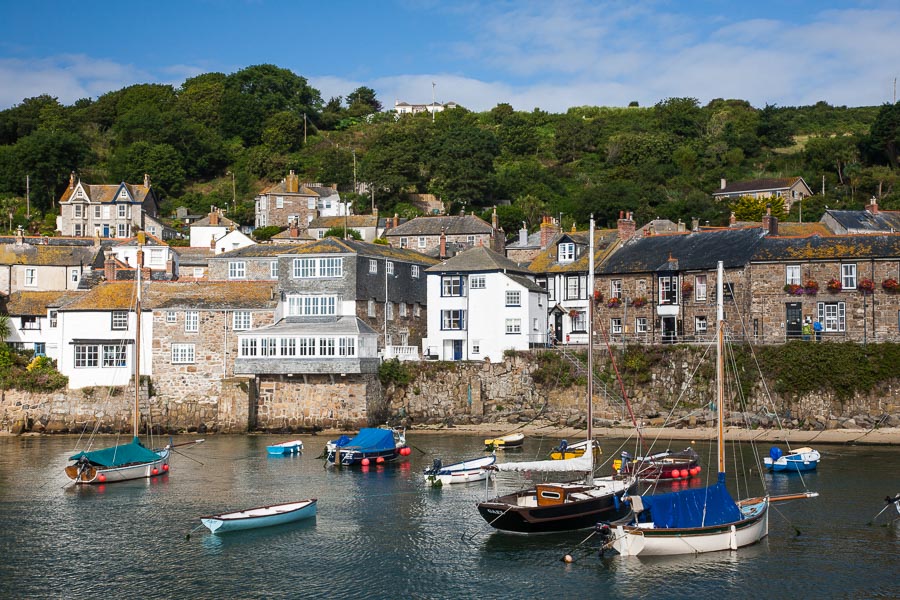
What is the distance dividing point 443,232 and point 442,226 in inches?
146

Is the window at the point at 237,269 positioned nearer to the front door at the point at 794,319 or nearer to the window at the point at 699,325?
the window at the point at 699,325

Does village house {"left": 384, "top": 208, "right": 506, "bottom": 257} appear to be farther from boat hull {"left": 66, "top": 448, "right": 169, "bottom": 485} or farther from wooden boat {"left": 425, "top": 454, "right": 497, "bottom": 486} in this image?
wooden boat {"left": 425, "top": 454, "right": 497, "bottom": 486}

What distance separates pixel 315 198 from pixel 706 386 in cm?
6172

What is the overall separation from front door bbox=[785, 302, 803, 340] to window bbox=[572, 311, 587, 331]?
13.8 meters

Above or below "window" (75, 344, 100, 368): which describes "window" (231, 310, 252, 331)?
above

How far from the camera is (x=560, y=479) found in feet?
142

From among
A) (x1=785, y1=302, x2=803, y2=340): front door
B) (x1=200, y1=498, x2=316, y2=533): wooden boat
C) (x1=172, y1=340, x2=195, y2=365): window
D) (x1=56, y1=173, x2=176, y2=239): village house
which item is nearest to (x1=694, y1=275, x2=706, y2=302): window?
(x1=785, y1=302, x2=803, y2=340): front door

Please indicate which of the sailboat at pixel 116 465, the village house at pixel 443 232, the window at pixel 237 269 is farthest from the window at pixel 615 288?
the sailboat at pixel 116 465

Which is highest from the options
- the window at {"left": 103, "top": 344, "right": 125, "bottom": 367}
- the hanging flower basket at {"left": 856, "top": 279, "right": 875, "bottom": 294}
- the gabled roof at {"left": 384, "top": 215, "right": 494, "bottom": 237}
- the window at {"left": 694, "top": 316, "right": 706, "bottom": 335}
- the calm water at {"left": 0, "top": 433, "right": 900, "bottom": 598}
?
the gabled roof at {"left": 384, "top": 215, "right": 494, "bottom": 237}

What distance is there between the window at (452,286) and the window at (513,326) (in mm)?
3858

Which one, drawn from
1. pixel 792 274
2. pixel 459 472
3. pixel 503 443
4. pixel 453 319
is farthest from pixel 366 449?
pixel 792 274

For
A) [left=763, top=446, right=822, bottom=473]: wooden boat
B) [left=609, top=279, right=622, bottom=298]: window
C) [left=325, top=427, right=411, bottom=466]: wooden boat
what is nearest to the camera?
[left=763, top=446, right=822, bottom=473]: wooden boat

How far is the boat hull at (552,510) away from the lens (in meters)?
34.0

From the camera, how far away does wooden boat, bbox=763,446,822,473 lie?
45.9 metres
